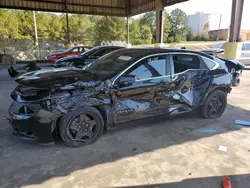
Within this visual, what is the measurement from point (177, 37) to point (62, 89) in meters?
47.3

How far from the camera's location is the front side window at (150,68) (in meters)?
3.53

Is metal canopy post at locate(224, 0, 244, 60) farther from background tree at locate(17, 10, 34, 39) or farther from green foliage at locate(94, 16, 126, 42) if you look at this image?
background tree at locate(17, 10, 34, 39)

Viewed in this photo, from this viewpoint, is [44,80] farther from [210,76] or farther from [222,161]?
[210,76]

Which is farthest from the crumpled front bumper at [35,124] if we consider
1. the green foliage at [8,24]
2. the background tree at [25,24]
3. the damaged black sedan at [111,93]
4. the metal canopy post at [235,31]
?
the background tree at [25,24]

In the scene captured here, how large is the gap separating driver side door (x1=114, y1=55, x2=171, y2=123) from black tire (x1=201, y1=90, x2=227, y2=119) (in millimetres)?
1141

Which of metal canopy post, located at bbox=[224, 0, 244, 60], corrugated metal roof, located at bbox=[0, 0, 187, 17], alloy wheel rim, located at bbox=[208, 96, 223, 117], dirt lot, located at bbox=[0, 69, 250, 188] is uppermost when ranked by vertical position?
corrugated metal roof, located at bbox=[0, 0, 187, 17]

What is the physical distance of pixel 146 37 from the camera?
131 ft

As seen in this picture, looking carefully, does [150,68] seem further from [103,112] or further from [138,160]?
[138,160]

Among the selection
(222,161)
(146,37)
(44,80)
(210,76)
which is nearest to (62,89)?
(44,80)

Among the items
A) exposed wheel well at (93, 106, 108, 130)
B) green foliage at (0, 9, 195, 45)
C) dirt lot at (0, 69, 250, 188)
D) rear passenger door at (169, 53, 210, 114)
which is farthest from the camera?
green foliage at (0, 9, 195, 45)

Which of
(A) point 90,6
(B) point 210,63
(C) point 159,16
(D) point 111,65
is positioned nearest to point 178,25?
(A) point 90,6

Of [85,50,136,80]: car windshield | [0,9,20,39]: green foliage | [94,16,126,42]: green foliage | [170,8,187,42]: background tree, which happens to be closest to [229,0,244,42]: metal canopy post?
[85,50,136,80]: car windshield

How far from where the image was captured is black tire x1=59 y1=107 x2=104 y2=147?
3.10 meters

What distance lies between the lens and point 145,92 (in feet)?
11.8
